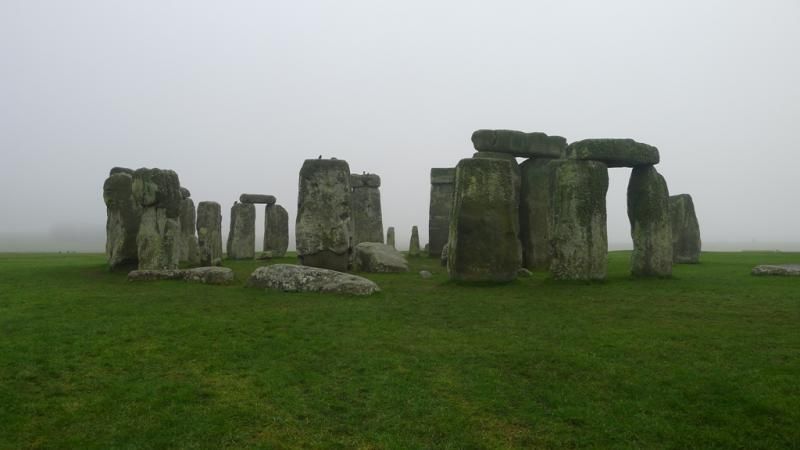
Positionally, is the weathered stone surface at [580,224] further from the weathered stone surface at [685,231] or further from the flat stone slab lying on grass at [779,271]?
the weathered stone surface at [685,231]

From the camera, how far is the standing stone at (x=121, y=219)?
1385cm

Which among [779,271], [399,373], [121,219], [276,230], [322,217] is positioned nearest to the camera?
[399,373]

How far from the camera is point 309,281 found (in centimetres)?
1062

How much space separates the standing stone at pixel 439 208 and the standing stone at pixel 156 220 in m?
11.1

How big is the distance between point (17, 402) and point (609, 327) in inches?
272

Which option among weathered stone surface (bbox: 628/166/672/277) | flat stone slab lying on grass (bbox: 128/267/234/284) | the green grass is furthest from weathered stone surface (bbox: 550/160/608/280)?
flat stone slab lying on grass (bbox: 128/267/234/284)

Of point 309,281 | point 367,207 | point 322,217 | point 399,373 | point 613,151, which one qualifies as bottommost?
point 399,373

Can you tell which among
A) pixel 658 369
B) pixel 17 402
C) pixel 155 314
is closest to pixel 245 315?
pixel 155 314

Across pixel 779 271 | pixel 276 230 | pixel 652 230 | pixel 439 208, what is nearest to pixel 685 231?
pixel 779 271

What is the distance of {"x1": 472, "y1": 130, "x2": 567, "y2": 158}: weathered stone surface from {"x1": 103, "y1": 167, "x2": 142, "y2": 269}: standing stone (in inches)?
371

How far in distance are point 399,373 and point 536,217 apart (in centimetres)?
1096

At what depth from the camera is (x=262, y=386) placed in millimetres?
5629

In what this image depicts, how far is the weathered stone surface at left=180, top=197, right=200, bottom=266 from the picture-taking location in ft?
60.2

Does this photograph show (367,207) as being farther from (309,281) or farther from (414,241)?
(309,281)
